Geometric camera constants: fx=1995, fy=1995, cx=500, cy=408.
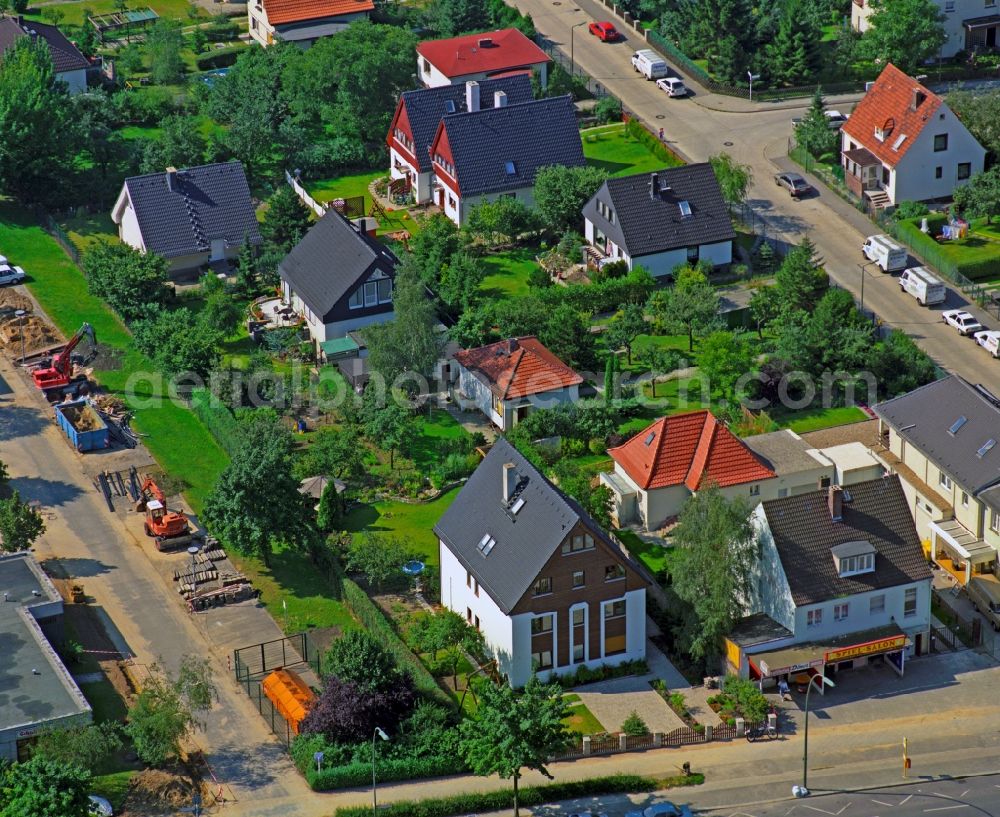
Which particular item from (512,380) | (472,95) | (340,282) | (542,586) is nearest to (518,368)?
(512,380)

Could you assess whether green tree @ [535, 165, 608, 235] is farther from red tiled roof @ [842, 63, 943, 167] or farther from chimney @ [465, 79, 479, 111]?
red tiled roof @ [842, 63, 943, 167]

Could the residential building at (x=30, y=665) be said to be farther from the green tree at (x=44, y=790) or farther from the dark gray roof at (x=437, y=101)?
the dark gray roof at (x=437, y=101)

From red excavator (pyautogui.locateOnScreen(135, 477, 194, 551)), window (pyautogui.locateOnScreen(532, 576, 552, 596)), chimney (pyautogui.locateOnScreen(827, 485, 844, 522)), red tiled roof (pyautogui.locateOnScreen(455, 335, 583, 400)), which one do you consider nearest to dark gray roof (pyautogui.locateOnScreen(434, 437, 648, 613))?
window (pyautogui.locateOnScreen(532, 576, 552, 596))

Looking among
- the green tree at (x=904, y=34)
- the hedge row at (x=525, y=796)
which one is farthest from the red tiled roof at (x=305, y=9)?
the hedge row at (x=525, y=796)

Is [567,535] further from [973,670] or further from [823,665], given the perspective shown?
[973,670]

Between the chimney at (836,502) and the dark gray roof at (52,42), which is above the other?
the dark gray roof at (52,42)

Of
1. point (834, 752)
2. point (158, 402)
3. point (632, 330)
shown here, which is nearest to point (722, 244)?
point (632, 330)
